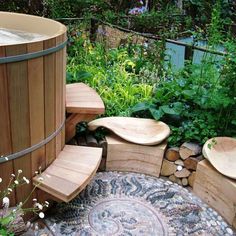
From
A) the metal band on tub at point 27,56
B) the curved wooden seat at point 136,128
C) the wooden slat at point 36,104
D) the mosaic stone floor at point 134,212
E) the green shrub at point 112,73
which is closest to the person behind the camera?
the metal band on tub at point 27,56

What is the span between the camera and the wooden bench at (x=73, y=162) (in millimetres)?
2115

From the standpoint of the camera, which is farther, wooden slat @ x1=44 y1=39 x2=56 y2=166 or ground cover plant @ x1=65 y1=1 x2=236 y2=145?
ground cover plant @ x1=65 y1=1 x2=236 y2=145

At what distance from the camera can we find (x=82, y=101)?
276 cm

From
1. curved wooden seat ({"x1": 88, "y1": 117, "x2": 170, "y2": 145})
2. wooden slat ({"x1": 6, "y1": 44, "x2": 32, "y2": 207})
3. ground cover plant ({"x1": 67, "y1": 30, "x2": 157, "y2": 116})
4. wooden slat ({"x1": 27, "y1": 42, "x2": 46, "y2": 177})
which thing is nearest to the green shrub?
ground cover plant ({"x1": 67, "y1": 30, "x2": 157, "y2": 116})

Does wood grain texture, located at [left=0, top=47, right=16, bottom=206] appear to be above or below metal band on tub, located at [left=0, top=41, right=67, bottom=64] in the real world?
below

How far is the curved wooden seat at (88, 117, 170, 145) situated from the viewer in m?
2.79

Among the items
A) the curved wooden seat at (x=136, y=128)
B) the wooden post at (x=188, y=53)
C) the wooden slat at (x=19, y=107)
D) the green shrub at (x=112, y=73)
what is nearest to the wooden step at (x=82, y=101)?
the curved wooden seat at (x=136, y=128)

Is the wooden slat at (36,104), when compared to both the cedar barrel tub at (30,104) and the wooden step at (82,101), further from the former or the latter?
the wooden step at (82,101)

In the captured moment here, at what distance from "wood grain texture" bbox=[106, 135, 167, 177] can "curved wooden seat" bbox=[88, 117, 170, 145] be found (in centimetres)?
6

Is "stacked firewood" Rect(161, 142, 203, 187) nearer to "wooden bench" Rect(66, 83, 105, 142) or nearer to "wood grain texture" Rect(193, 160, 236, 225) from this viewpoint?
"wood grain texture" Rect(193, 160, 236, 225)

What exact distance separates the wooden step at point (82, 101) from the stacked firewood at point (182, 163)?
2.22 ft

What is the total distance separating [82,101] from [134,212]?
949 mm

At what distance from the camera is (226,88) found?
267 centimetres

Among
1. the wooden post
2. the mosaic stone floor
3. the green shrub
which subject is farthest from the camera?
the wooden post
